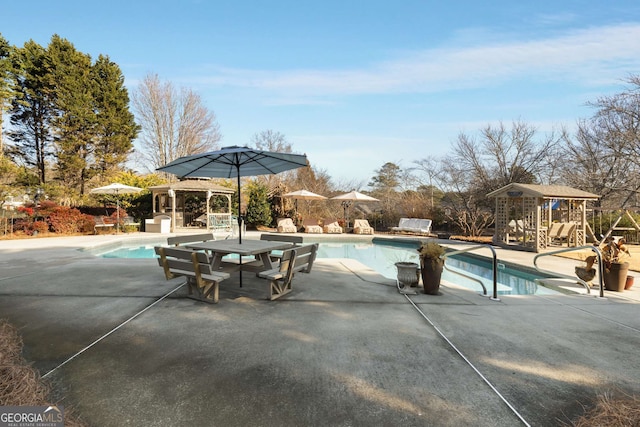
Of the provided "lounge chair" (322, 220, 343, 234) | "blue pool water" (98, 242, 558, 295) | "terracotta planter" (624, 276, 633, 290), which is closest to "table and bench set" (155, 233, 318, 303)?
"blue pool water" (98, 242, 558, 295)

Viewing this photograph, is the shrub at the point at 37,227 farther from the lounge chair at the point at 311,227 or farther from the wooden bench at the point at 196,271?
the wooden bench at the point at 196,271

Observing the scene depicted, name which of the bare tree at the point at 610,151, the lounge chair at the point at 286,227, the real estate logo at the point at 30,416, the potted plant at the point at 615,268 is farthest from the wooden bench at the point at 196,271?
the bare tree at the point at 610,151

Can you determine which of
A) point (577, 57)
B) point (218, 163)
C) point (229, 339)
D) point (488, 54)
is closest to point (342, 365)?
point (229, 339)

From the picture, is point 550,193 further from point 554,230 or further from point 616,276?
point 616,276

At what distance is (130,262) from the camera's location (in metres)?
6.59

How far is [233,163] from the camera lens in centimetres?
491

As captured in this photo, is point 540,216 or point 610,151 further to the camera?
point 610,151

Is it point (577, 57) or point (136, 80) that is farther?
point (136, 80)

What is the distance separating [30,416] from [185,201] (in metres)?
17.6

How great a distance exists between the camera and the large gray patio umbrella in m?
4.39

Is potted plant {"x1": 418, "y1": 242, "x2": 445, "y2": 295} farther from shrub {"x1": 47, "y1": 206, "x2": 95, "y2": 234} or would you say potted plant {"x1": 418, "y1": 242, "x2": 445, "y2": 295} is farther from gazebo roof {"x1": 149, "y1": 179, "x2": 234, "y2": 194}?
shrub {"x1": 47, "y1": 206, "x2": 95, "y2": 234}

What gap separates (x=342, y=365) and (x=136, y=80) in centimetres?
2767

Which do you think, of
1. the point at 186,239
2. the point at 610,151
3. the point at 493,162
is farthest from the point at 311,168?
the point at 186,239

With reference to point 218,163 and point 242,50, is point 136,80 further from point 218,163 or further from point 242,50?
point 218,163
